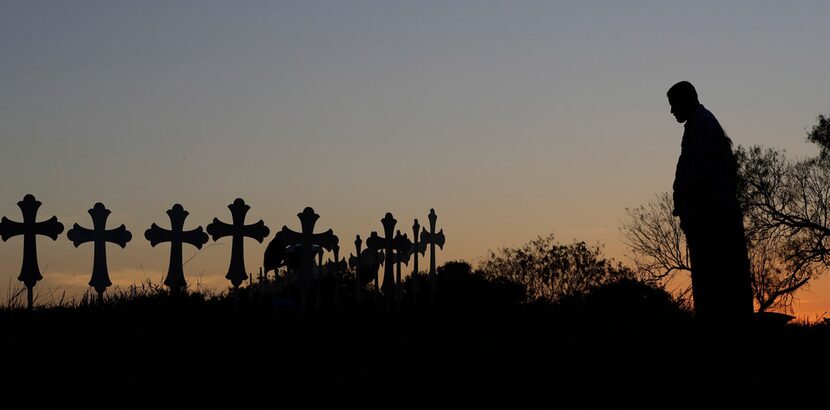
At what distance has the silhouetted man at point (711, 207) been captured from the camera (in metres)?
12.8

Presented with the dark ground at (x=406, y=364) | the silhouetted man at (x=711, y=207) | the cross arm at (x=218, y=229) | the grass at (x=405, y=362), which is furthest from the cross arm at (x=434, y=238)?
the silhouetted man at (x=711, y=207)

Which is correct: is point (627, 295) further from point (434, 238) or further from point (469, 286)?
point (469, 286)

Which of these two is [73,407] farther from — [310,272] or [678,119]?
[310,272]

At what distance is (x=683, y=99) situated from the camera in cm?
1308

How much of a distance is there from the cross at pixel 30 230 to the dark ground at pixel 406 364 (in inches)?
233

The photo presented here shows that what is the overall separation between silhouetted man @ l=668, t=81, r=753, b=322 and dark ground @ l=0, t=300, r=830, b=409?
1.82 feet

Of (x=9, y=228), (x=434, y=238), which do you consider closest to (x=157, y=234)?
(x=9, y=228)

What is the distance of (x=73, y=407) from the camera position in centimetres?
821

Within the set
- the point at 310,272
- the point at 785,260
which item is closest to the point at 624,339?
the point at 310,272

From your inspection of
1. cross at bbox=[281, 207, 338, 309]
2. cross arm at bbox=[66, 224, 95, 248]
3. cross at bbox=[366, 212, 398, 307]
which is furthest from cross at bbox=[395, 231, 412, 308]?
cross arm at bbox=[66, 224, 95, 248]

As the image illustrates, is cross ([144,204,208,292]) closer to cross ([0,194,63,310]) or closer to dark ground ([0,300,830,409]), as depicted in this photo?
cross ([0,194,63,310])

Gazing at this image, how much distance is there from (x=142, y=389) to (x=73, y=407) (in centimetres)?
74

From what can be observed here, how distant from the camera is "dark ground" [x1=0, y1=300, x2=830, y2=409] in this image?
857 cm

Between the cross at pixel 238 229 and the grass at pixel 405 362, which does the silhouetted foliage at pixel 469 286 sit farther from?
the grass at pixel 405 362
